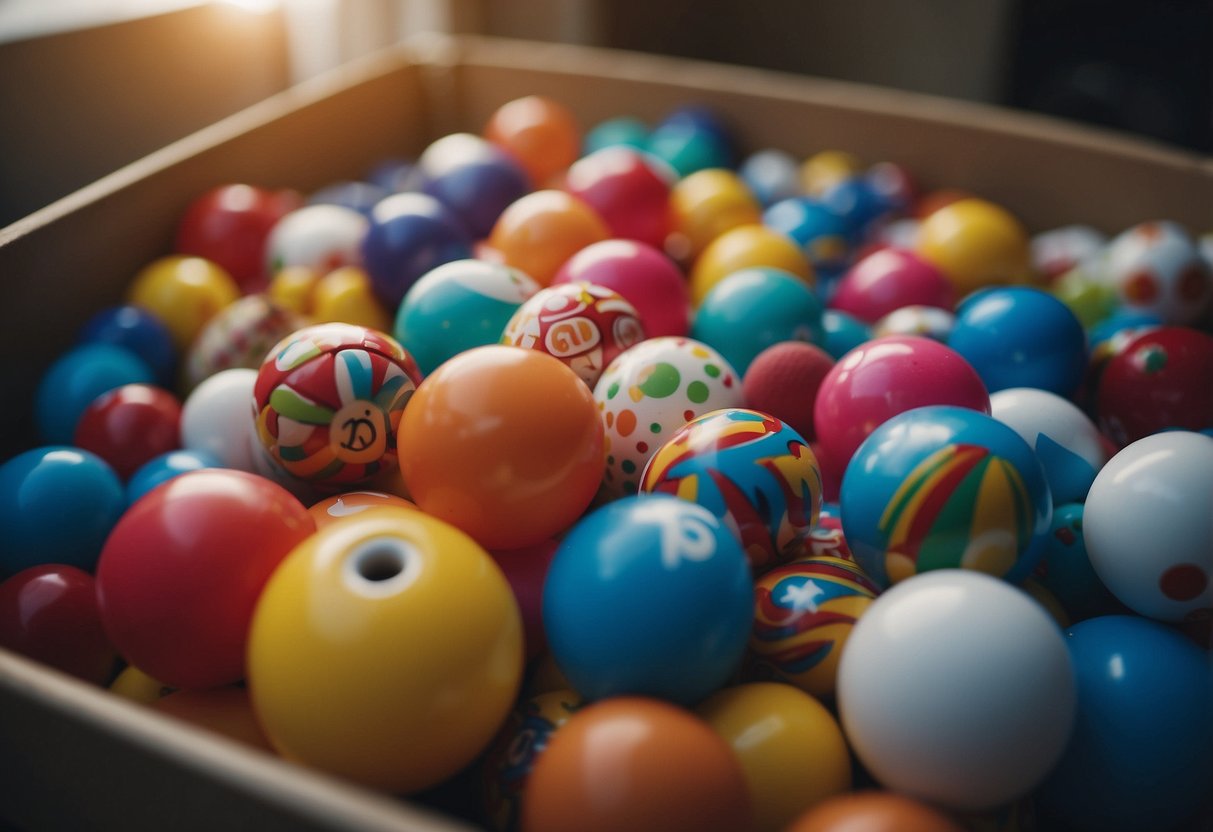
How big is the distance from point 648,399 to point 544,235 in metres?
0.40

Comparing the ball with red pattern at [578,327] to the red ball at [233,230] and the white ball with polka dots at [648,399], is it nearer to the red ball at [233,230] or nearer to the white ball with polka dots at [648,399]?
the white ball with polka dots at [648,399]

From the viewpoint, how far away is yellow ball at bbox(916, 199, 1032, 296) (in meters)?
1.38

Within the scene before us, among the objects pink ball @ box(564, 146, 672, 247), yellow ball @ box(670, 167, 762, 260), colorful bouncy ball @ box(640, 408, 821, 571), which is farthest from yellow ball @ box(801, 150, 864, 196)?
colorful bouncy ball @ box(640, 408, 821, 571)

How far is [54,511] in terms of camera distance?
925 millimetres

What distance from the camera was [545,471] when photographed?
78 centimetres

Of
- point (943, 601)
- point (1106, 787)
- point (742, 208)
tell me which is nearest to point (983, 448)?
point (943, 601)

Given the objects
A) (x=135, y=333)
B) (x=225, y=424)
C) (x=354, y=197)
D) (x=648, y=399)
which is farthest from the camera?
(x=354, y=197)

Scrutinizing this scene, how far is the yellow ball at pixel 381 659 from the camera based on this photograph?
2.11 ft

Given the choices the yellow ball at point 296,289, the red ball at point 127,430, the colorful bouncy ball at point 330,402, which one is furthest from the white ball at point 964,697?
the yellow ball at point 296,289

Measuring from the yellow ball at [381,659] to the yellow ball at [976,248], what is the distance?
0.94 metres

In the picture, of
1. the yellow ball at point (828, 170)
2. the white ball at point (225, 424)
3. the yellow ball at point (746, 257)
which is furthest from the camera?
the yellow ball at point (828, 170)

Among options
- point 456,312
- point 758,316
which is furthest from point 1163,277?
point 456,312

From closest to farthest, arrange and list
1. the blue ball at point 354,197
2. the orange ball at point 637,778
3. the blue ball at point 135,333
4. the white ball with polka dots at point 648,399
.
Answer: the orange ball at point 637,778, the white ball with polka dots at point 648,399, the blue ball at point 135,333, the blue ball at point 354,197

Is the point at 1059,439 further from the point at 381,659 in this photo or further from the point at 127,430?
the point at 127,430
